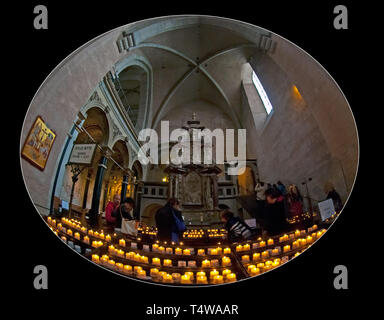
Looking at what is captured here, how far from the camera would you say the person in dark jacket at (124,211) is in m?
0.91

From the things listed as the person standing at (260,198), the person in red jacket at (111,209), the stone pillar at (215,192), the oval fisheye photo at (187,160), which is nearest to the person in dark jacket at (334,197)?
the oval fisheye photo at (187,160)

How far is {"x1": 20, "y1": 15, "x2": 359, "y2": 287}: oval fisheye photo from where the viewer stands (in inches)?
32.7

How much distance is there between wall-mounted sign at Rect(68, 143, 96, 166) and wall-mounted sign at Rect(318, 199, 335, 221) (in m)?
1.12

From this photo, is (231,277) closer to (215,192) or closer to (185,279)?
(185,279)

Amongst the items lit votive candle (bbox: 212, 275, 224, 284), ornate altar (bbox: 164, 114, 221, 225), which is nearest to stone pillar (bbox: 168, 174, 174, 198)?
ornate altar (bbox: 164, 114, 221, 225)

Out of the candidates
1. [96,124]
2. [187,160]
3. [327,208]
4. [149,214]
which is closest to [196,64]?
[187,160]

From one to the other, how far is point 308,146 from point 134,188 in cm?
94

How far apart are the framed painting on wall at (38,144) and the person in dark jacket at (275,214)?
111cm

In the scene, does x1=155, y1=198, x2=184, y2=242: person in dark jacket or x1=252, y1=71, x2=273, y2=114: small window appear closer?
x1=155, y1=198, x2=184, y2=242: person in dark jacket

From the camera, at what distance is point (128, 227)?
0.93 metres

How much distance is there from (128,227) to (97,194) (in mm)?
244

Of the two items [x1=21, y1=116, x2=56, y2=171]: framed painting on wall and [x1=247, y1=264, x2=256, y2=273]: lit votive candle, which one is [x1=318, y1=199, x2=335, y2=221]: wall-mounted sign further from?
[x1=21, y1=116, x2=56, y2=171]: framed painting on wall

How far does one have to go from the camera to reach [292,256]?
934 mm
